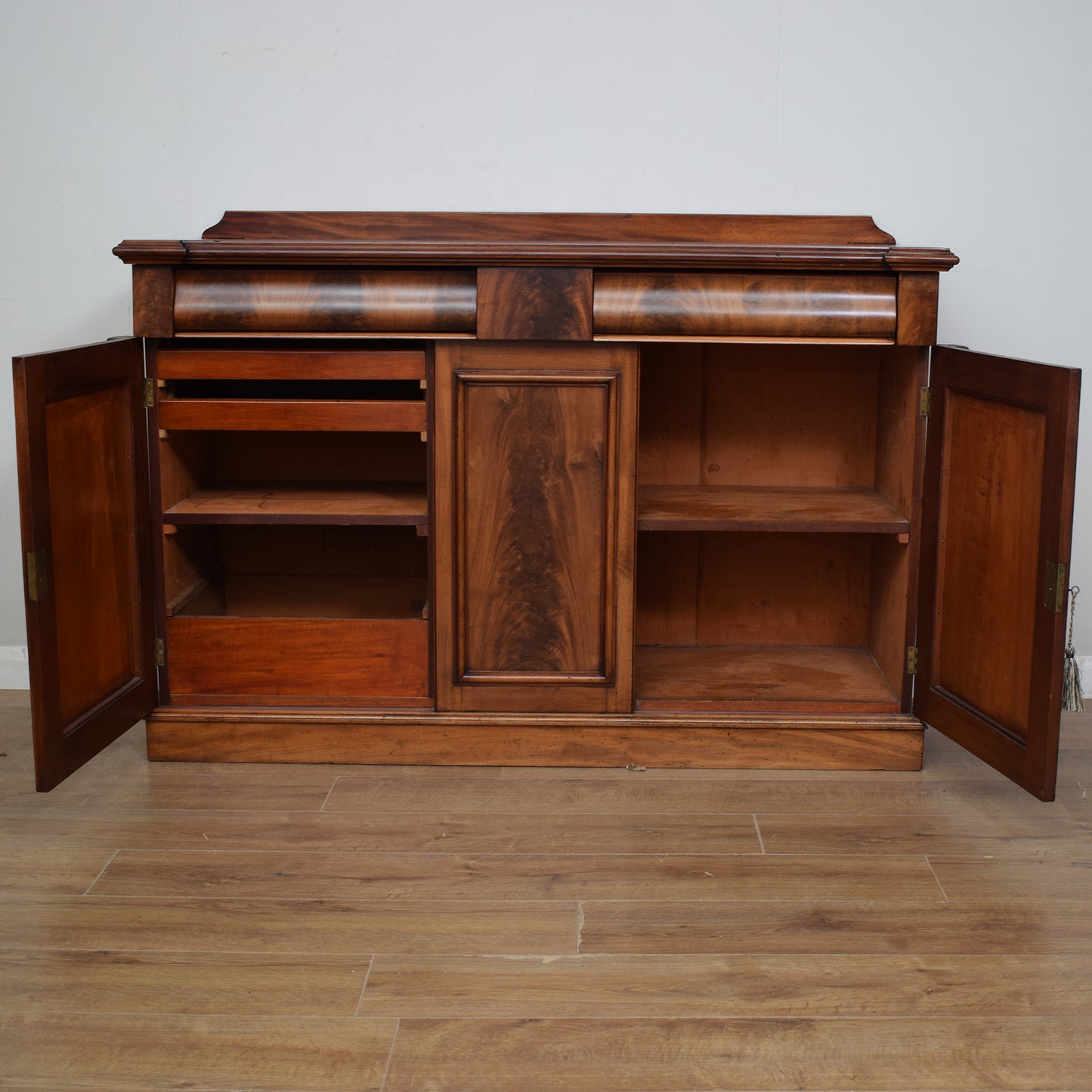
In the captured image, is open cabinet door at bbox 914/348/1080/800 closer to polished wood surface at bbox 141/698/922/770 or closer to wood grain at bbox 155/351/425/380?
polished wood surface at bbox 141/698/922/770

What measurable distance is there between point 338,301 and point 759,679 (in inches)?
58.9

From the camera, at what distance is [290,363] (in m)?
3.11

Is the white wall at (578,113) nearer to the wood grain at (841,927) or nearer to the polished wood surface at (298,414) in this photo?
the polished wood surface at (298,414)

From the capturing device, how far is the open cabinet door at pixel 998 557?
8.75 feet

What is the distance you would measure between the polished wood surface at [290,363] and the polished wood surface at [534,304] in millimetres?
214

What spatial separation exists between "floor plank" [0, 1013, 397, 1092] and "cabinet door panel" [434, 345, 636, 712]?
1194mm

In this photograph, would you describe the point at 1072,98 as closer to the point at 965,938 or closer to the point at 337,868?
the point at 965,938

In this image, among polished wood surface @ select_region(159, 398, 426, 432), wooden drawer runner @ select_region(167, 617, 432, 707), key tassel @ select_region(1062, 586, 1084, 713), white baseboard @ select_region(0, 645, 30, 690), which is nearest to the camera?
polished wood surface @ select_region(159, 398, 426, 432)

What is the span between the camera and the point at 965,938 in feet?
8.02

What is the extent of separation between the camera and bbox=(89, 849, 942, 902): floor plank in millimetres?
2613

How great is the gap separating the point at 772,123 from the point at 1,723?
8.94 ft

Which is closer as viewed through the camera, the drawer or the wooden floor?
the wooden floor

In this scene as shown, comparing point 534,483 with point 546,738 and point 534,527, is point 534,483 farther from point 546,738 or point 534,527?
point 546,738

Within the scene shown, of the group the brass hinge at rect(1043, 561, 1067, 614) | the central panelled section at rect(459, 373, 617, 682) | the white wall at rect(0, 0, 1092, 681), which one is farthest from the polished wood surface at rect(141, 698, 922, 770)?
the white wall at rect(0, 0, 1092, 681)
